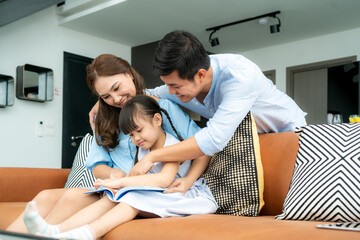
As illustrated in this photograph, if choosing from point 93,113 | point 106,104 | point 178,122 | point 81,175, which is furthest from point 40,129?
point 178,122

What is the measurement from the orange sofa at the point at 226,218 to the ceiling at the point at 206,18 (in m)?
2.55

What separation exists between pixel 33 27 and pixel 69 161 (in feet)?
6.09

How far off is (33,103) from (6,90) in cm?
38

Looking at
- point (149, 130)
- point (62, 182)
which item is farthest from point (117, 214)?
point (62, 182)

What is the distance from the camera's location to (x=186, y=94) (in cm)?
147

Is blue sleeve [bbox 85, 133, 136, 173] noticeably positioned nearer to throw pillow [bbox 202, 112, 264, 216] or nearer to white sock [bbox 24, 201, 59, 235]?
throw pillow [bbox 202, 112, 264, 216]

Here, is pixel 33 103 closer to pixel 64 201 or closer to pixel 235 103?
pixel 64 201

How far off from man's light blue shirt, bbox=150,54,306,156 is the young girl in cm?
20

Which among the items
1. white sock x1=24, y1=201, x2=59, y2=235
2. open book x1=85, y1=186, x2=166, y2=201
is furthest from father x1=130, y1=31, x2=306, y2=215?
white sock x1=24, y1=201, x2=59, y2=235

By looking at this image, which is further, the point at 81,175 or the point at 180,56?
the point at 81,175

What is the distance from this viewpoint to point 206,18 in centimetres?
502

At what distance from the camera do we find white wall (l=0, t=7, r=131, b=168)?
4.64 meters

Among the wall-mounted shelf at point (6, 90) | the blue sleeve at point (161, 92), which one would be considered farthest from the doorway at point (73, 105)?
the blue sleeve at point (161, 92)

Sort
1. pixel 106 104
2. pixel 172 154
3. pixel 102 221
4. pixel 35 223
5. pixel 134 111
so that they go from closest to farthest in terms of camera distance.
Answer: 1. pixel 35 223
2. pixel 102 221
3. pixel 172 154
4. pixel 134 111
5. pixel 106 104
